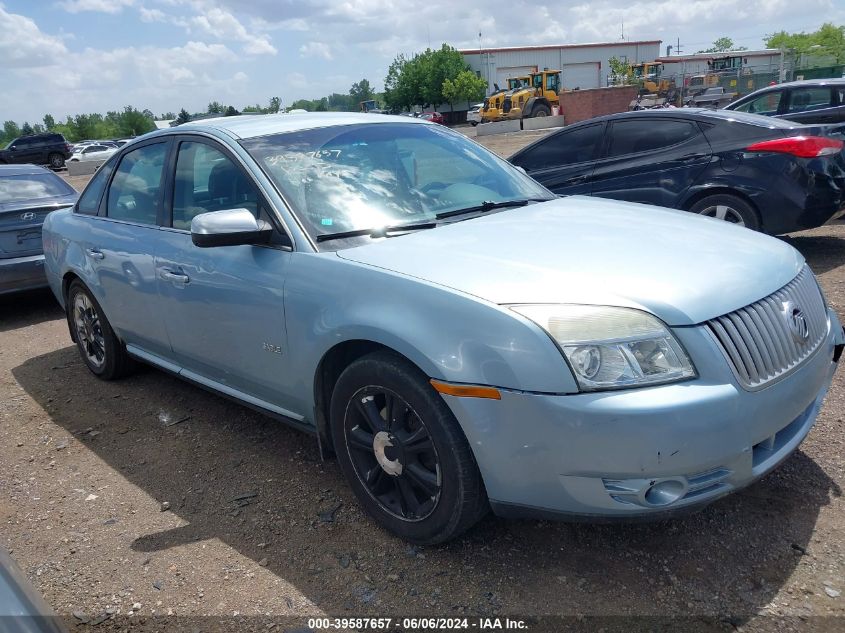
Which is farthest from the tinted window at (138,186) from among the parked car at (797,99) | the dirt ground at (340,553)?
the parked car at (797,99)

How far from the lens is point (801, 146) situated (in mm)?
6195

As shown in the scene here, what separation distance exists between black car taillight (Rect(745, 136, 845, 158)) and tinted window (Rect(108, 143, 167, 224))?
5028mm

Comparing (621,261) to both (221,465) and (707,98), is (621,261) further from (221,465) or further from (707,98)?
(707,98)

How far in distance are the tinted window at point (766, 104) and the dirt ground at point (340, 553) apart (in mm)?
8985

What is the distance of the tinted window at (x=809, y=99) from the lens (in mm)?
10953

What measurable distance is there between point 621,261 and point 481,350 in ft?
2.25

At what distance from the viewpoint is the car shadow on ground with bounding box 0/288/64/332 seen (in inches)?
282

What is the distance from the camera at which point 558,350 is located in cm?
227

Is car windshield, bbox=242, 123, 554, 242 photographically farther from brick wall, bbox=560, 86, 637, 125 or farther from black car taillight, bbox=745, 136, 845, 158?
brick wall, bbox=560, 86, 637, 125

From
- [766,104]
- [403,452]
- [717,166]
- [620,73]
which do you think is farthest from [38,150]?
[620,73]

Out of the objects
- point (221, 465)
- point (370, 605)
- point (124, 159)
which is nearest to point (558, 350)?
point (370, 605)

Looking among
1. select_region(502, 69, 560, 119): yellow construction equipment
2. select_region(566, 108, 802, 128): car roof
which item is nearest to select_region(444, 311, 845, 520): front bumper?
select_region(566, 108, 802, 128): car roof

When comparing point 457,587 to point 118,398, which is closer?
point 457,587

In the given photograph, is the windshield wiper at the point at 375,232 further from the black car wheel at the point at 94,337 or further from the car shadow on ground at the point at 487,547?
the black car wheel at the point at 94,337
